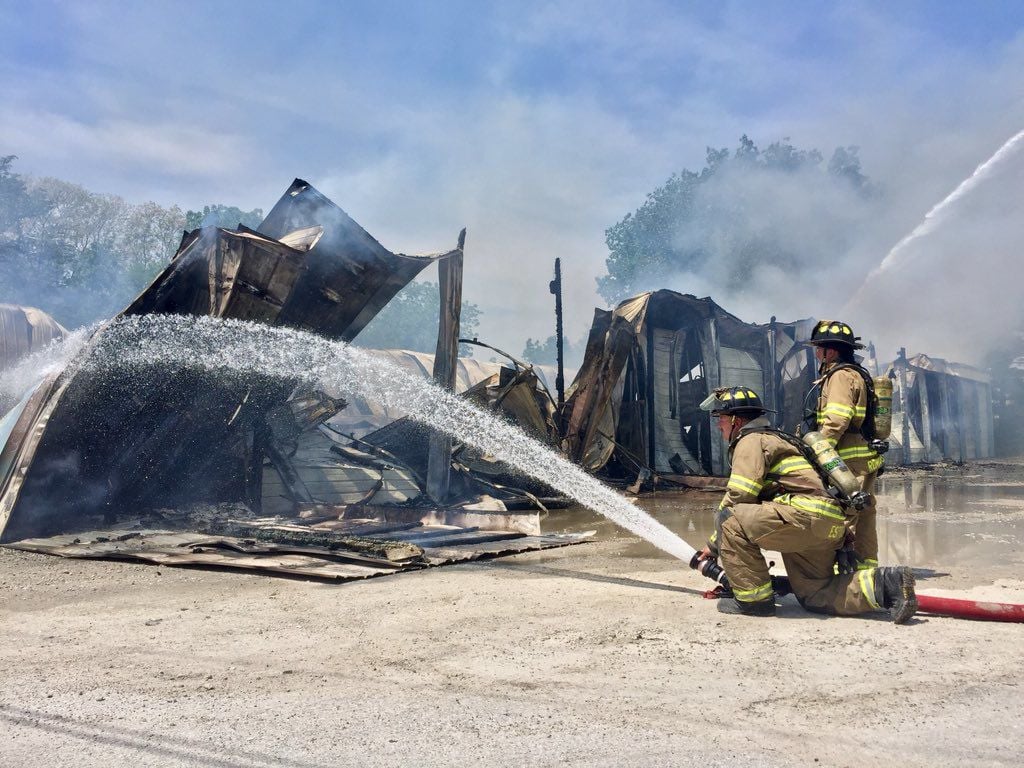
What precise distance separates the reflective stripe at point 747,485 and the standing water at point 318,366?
1372 millimetres

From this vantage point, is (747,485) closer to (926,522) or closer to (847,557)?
(847,557)

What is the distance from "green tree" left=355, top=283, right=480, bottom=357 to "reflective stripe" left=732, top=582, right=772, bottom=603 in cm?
3777

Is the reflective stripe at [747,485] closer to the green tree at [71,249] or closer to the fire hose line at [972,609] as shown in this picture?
the fire hose line at [972,609]

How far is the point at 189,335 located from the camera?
831cm

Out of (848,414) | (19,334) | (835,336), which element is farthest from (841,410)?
A: (19,334)

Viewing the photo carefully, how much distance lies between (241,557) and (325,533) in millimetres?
1560

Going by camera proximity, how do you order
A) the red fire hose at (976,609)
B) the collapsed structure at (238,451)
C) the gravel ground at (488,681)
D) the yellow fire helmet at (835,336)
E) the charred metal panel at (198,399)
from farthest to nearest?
1. the charred metal panel at (198,399)
2. the collapsed structure at (238,451)
3. the yellow fire helmet at (835,336)
4. the red fire hose at (976,609)
5. the gravel ground at (488,681)

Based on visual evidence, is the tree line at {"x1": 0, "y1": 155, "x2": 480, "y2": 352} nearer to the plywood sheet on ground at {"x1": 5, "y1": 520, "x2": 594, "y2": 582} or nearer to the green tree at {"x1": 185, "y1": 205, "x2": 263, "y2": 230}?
the green tree at {"x1": 185, "y1": 205, "x2": 263, "y2": 230}

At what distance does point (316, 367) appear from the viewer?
388 inches

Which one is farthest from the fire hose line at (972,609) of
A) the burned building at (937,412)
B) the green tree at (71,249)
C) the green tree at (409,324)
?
the green tree at (409,324)

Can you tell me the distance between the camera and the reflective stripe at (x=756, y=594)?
414 centimetres

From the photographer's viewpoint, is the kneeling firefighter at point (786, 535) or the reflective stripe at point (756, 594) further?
the reflective stripe at point (756, 594)

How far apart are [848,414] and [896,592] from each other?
135 centimetres

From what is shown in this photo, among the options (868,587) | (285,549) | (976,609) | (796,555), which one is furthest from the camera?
(285,549)
